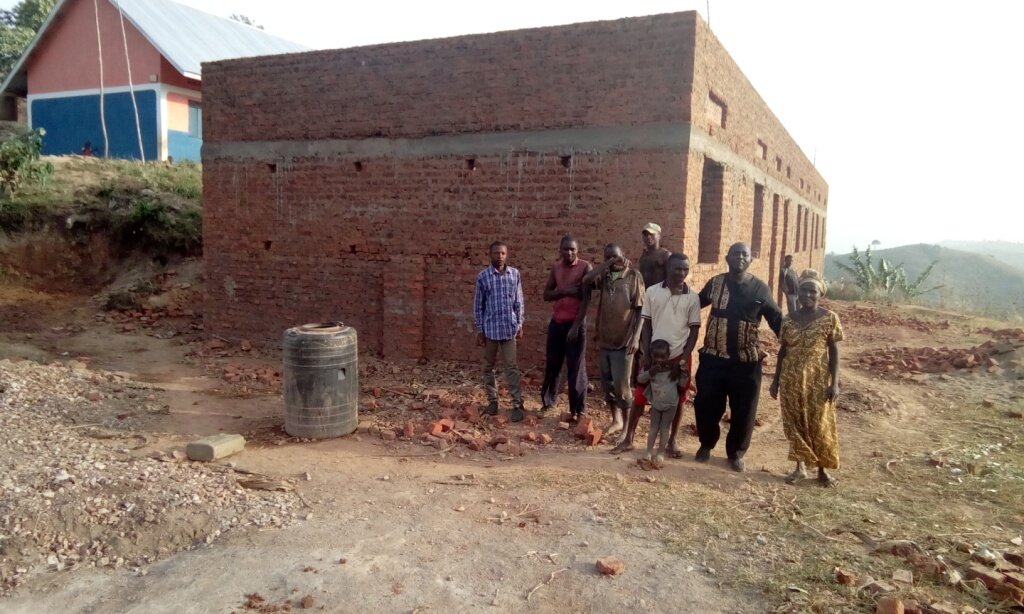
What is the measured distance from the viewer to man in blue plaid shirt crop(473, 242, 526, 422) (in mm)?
6043

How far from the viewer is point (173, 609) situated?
10.5 ft

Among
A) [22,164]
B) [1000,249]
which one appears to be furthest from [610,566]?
[1000,249]

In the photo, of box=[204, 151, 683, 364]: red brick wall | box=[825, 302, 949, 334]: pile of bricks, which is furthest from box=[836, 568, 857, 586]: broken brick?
box=[825, 302, 949, 334]: pile of bricks

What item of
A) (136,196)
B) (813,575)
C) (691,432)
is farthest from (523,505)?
(136,196)

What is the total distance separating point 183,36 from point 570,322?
1908 centimetres

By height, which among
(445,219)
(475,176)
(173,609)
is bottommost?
(173,609)

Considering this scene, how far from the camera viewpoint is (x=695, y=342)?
5.05m

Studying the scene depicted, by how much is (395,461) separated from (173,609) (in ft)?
7.28

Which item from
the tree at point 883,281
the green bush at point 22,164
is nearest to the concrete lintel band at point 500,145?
the green bush at point 22,164

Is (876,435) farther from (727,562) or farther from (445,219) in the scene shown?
Result: (445,219)

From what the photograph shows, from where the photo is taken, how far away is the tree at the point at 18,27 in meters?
24.0

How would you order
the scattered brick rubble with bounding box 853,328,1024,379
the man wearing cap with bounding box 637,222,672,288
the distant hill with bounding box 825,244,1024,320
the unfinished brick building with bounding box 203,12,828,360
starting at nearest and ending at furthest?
the man wearing cap with bounding box 637,222,672,288 → the unfinished brick building with bounding box 203,12,828,360 → the scattered brick rubble with bounding box 853,328,1024,379 → the distant hill with bounding box 825,244,1024,320

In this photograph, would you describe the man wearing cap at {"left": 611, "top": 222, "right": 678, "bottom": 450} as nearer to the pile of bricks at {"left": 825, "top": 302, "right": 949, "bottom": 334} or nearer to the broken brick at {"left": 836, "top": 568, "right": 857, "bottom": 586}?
the broken brick at {"left": 836, "top": 568, "right": 857, "bottom": 586}

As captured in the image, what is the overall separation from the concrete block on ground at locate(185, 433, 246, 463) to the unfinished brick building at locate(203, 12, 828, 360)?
10.3 ft
